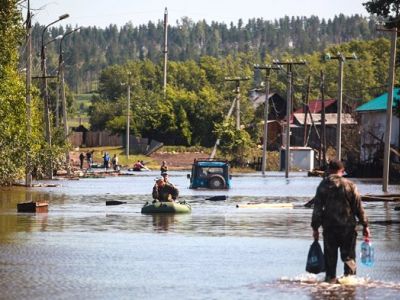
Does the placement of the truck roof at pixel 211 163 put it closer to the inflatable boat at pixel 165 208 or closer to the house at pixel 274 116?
the inflatable boat at pixel 165 208

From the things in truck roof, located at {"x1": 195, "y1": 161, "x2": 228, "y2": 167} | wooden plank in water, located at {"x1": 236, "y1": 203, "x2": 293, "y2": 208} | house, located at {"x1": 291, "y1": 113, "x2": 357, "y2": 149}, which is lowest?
wooden plank in water, located at {"x1": 236, "y1": 203, "x2": 293, "y2": 208}

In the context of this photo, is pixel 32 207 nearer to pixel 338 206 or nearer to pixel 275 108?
pixel 338 206

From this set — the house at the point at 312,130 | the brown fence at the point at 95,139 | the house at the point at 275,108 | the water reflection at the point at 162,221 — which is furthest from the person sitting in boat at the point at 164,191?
the house at the point at 275,108

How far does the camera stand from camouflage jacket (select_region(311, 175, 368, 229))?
57.4ft

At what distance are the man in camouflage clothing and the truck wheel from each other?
4452 cm

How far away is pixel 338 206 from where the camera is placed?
1753cm

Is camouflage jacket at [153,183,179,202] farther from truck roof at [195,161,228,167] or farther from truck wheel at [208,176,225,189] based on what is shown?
truck roof at [195,161,228,167]

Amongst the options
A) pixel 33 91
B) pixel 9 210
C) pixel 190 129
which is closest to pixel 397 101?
pixel 33 91

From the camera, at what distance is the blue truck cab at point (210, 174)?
62.3m

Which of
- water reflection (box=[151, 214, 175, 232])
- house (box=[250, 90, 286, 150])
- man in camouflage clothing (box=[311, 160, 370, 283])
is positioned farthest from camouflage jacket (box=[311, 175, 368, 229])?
house (box=[250, 90, 286, 150])

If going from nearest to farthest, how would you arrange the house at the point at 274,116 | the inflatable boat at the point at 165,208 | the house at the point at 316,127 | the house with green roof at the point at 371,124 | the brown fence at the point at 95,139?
1. the inflatable boat at the point at 165,208
2. the house with green roof at the point at 371,124
3. the house at the point at 316,127
4. the brown fence at the point at 95,139
5. the house at the point at 274,116

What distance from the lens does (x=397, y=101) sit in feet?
235

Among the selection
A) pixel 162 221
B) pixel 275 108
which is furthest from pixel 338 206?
pixel 275 108

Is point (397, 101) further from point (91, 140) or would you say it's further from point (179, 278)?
point (91, 140)
